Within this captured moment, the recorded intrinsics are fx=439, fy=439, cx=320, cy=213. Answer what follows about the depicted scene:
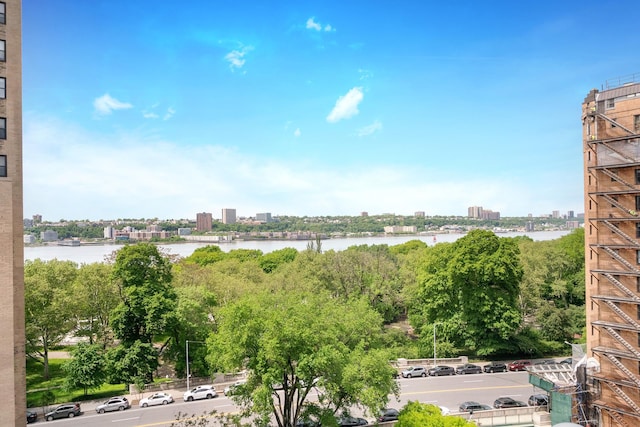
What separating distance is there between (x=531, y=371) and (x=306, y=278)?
94.9 ft

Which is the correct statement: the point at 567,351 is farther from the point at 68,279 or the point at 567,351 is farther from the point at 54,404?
the point at 68,279

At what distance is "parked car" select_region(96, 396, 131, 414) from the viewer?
31859 mm

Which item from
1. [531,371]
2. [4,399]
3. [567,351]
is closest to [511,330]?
[567,351]

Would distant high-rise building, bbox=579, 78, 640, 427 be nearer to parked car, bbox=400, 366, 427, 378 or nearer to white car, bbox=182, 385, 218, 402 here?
parked car, bbox=400, 366, 427, 378

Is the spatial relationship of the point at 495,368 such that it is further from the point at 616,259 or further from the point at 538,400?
the point at 616,259

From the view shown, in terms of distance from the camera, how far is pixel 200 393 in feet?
113

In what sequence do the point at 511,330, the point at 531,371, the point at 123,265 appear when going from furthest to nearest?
the point at 511,330 < the point at 123,265 < the point at 531,371

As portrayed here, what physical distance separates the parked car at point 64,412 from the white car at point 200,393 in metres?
7.40

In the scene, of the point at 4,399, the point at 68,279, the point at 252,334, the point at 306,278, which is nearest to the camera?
the point at 4,399

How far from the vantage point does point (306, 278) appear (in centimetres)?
5312

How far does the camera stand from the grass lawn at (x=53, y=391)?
3350 cm

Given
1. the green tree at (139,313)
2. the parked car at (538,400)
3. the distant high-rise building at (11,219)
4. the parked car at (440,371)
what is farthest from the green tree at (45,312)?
the parked car at (538,400)

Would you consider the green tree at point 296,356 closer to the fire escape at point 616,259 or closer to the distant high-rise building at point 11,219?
the distant high-rise building at point 11,219

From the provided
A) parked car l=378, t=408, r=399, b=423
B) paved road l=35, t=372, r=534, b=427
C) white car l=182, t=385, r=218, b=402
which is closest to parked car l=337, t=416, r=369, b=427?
parked car l=378, t=408, r=399, b=423
